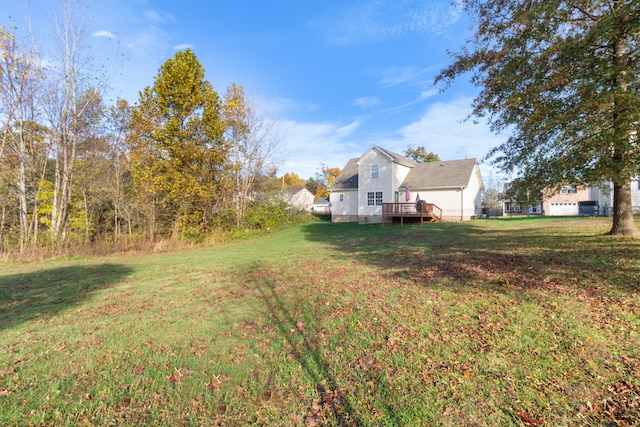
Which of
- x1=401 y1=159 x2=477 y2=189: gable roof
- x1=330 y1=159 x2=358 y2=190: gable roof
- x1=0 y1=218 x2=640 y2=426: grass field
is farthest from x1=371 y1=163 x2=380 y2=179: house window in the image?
x1=0 y1=218 x2=640 y2=426: grass field

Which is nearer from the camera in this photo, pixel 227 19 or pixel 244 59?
pixel 227 19

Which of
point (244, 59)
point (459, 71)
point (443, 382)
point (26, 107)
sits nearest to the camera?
point (443, 382)

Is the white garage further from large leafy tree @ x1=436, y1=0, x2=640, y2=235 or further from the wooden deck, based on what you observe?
large leafy tree @ x1=436, y1=0, x2=640, y2=235

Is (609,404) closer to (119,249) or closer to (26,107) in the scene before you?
(119,249)

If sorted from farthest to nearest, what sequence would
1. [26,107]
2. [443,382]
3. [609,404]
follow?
[26,107], [443,382], [609,404]

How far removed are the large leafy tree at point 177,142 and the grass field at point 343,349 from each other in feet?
29.3

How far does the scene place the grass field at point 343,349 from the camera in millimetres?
2576

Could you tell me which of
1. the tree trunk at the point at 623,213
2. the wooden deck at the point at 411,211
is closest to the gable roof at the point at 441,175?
the wooden deck at the point at 411,211

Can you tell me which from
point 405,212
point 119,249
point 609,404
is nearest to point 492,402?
point 609,404

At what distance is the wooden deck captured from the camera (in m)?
21.5

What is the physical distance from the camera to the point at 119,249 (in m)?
13.2

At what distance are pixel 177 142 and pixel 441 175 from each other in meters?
20.0

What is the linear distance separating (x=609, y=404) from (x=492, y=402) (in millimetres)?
907

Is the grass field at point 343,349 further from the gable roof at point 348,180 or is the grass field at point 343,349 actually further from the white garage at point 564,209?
the white garage at point 564,209
